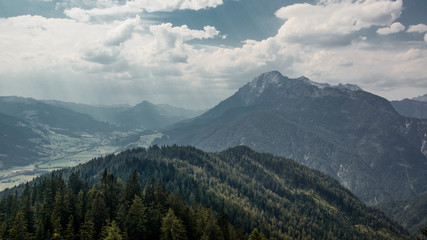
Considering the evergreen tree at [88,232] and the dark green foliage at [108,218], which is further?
the dark green foliage at [108,218]

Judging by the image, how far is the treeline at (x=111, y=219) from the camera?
75.2m

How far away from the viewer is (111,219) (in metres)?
88.8

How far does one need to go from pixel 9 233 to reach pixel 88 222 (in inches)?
746

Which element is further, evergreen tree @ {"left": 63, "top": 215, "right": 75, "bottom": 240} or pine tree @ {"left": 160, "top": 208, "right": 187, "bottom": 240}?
pine tree @ {"left": 160, "top": 208, "right": 187, "bottom": 240}

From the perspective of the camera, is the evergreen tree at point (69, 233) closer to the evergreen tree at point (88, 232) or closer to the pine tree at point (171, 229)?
the evergreen tree at point (88, 232)

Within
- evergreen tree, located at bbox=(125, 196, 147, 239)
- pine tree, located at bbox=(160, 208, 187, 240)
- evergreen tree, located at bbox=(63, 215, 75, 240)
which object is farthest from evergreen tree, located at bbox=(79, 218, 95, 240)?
pine tree, located at bbox=(160, 208, 187, 240)

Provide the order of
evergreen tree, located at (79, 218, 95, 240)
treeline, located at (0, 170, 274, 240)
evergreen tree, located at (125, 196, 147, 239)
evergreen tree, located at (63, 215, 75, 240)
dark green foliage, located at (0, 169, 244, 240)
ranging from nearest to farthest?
1. evergreen tree, located at (63, 215, 75, 240)
2. evergreen tree, located at (79, 218, 95, 240)
3. dark green foliage, located at (0, 169, 244, 240)
4. treeline, located at (0, 170, 274, 240)
5. evergreen tree, located at (125, 196, 147, 239)

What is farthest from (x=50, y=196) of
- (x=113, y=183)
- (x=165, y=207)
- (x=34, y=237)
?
(x=165, y=207)

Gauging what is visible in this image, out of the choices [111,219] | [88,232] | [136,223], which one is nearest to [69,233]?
[88,232]

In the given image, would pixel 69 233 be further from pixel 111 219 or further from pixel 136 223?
pixel 136 223

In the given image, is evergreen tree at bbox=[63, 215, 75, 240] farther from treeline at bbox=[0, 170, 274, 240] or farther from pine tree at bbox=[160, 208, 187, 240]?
pine tree at bbox=[160, 208, 187, 240]

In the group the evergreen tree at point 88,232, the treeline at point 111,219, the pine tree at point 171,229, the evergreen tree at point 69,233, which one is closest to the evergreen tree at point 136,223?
the treeline at point 111,219

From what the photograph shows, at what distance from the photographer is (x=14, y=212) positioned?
102438 millimetres

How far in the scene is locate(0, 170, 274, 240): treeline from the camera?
75.2 metres
